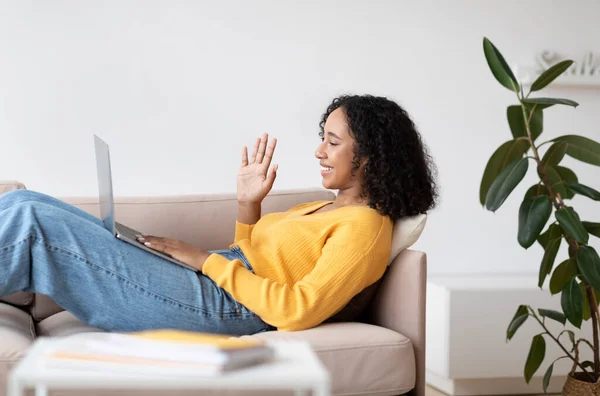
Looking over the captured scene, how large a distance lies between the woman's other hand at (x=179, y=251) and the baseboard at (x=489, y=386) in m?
1.35

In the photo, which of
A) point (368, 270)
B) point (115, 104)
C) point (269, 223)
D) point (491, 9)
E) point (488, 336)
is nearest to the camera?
point (368, 270)

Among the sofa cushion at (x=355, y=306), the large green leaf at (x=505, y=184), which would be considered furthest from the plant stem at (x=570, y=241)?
the sofa cushion at (x=355, y=306)

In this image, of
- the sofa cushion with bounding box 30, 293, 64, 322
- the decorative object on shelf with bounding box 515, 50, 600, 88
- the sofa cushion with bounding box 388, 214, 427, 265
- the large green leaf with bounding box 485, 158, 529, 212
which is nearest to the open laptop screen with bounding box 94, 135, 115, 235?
the sofa cushion with bounding box 30, 293, 64, 322

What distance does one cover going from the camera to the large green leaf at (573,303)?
240 centimetres

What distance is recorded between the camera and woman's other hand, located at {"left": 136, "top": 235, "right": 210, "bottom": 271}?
6.62 ft

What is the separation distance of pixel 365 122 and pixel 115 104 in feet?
4.80

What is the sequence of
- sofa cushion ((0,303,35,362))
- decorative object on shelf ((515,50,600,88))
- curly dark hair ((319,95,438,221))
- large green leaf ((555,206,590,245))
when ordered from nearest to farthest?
1. sofa cushion ((0,303,35,362))
2. curly dark hair ((319,95,438,221))
3. large green leaf ((555,206,590,245))
4. decorative object on shelf ((515,50,600,88))

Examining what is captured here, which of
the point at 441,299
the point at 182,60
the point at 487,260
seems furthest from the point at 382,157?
the point at 487,260

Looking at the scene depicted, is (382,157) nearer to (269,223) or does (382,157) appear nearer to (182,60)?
(269,223)

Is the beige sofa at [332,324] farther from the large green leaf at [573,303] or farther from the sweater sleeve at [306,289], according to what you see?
the large green leaf at [573,303]

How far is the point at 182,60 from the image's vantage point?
3348 mm

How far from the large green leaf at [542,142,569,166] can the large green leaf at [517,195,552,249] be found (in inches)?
7.0

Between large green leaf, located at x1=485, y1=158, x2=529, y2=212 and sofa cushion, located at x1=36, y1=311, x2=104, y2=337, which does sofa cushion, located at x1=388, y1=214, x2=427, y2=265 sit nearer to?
large green leaf, located at x1=485, y1=158, x2=529, y2=212

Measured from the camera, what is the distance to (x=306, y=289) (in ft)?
6.24
